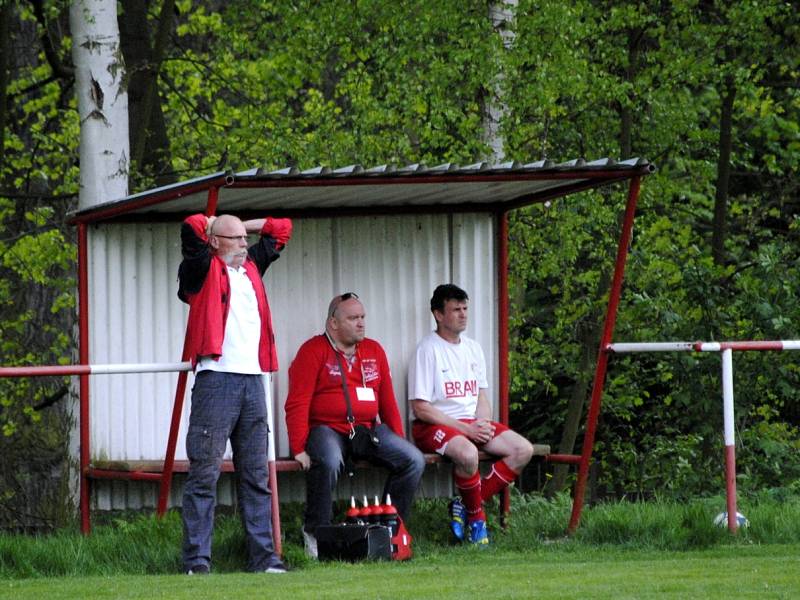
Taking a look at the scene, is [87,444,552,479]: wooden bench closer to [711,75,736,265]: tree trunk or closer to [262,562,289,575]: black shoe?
[262,562,289,575]: black shoe

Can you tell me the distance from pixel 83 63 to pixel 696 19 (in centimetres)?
719

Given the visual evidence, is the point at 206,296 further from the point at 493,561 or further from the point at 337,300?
the point at 493,561

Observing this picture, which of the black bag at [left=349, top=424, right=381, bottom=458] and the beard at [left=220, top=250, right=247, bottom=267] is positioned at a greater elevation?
the beard at [left=220, top=250, right=247, bottom=267]

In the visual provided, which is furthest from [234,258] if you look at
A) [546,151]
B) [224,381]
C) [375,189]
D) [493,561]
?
[546,151]

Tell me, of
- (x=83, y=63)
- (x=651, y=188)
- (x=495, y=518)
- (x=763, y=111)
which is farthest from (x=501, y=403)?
(x=763, y=111)

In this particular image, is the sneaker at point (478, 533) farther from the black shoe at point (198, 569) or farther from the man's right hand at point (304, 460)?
the black shoe at point (198, 569)

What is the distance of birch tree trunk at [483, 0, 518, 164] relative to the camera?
602 inches

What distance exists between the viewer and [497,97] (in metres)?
15.3

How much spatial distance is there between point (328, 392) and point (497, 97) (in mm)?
5638

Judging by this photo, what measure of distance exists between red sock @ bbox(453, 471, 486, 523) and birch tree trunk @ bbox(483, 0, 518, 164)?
5275 mm

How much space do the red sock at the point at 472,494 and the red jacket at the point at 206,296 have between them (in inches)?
69.7

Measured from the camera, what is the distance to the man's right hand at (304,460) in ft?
32.9

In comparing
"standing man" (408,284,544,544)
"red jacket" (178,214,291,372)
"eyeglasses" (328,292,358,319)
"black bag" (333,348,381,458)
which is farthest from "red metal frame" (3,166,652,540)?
"eyeglasses" (328,292,358,319)

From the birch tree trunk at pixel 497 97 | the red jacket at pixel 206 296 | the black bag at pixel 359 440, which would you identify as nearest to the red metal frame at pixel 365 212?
the red jacket at pixel 206 296
